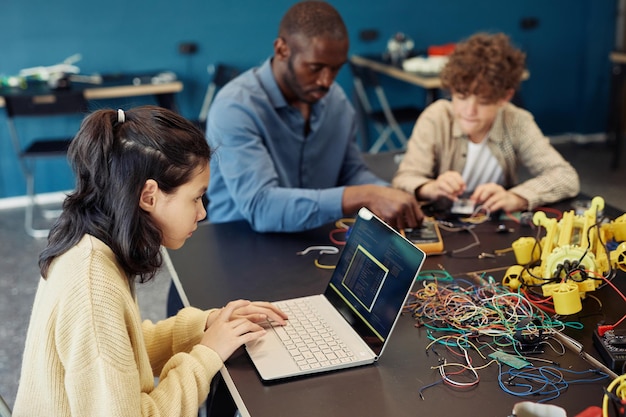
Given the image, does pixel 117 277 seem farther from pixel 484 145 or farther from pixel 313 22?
pixel 484 145

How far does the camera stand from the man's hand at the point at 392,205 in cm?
181

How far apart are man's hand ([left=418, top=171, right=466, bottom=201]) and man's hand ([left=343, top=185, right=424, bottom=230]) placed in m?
0.23

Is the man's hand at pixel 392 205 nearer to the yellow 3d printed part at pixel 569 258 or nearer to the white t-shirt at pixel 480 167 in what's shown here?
the yellow 3d printed part at pixel 569 258

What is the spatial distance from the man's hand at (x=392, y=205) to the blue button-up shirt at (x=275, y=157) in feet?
0.27

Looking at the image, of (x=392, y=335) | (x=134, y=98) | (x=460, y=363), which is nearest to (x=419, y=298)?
(x=392, y=335)

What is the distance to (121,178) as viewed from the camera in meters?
1.28

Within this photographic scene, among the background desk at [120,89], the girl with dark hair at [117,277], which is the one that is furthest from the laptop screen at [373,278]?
the background desk at [120,89]

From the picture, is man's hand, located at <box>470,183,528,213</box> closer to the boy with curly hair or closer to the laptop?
the boy with curly hair

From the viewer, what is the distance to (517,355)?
129 cm

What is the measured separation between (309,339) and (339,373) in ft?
0.43

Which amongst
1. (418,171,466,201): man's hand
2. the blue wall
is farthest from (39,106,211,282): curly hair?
the blue wall

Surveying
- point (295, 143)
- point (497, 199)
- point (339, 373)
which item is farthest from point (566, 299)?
point (295, 143)

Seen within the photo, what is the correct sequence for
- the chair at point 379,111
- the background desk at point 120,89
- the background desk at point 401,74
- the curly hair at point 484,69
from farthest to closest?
the chair at point 379,111 → the background desk at point 401,74 → the background desk at point 120,89 → the curly hair at point 484,69

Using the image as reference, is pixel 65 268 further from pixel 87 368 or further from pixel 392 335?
pixel 392 335
